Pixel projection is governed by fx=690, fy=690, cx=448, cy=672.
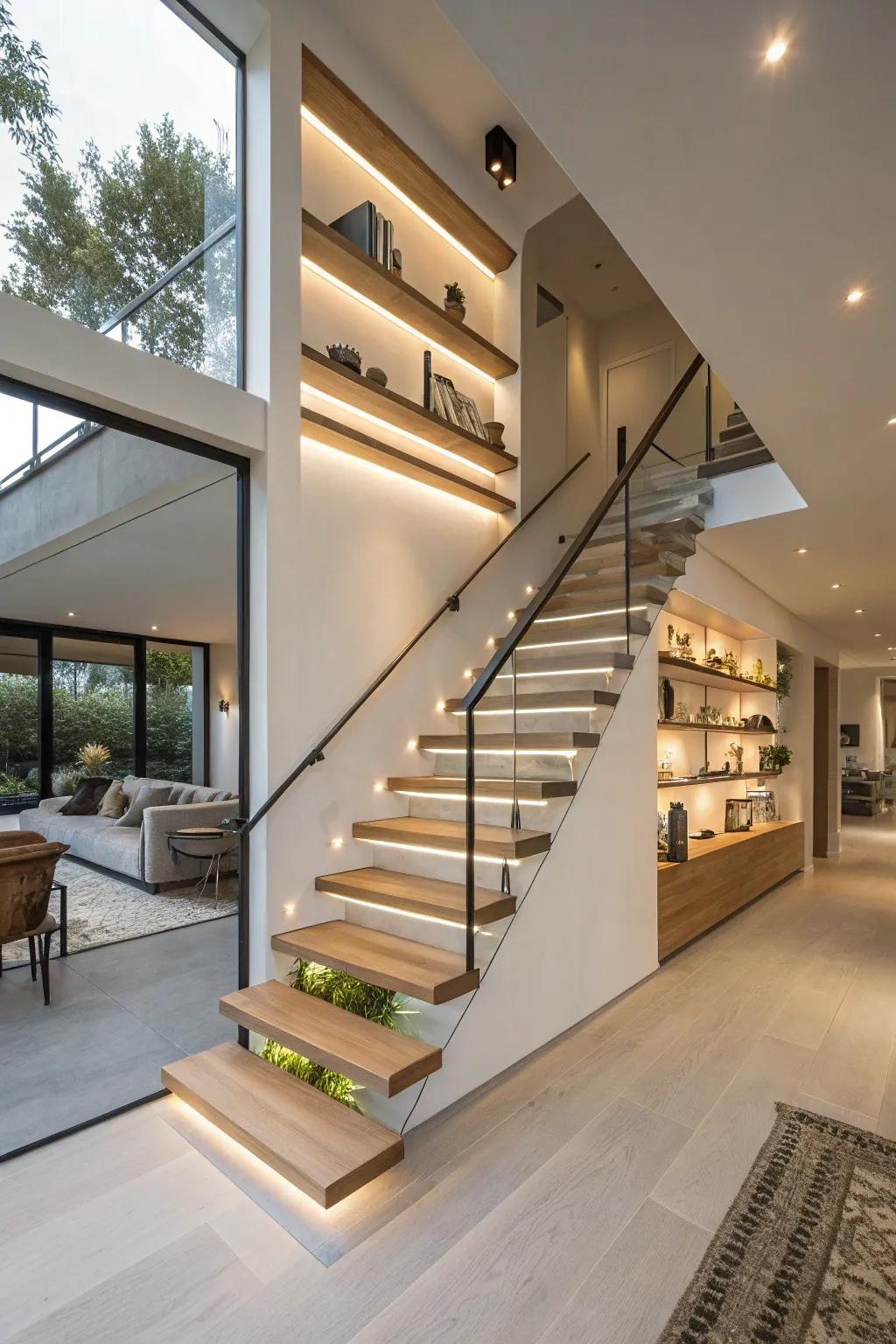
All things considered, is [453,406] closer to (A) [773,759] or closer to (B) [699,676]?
(B) [699,676]

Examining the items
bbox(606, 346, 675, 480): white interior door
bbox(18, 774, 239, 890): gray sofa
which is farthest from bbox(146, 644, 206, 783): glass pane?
bbox(606, 346, 675, 480): white interior door

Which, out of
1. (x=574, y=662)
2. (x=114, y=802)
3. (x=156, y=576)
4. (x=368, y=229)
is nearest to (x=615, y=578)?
(x=574, y=662)

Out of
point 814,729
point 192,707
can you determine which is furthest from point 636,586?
point 814,729

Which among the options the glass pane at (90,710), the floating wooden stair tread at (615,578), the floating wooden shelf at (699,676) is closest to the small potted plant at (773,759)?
the floating wooden shelf at (699,676)

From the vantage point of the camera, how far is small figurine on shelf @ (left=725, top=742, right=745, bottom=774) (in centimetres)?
685

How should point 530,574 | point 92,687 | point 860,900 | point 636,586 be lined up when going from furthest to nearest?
point 860,900 → point 530,574 → point 636,586 → point 92,687

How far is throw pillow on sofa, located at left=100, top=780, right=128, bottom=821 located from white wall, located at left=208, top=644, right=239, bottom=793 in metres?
0.47

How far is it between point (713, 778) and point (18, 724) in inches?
200

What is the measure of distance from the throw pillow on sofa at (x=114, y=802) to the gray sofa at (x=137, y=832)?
Result: 0.03 metres

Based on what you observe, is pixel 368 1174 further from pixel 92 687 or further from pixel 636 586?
pixel 636 586

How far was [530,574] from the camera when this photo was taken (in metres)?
5.11

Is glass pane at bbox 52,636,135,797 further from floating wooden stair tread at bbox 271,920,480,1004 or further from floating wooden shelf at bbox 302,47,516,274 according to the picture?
floating wooden shelf at bbox 302,47,516,274

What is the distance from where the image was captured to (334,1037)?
245 cm

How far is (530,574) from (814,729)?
5.87 m
